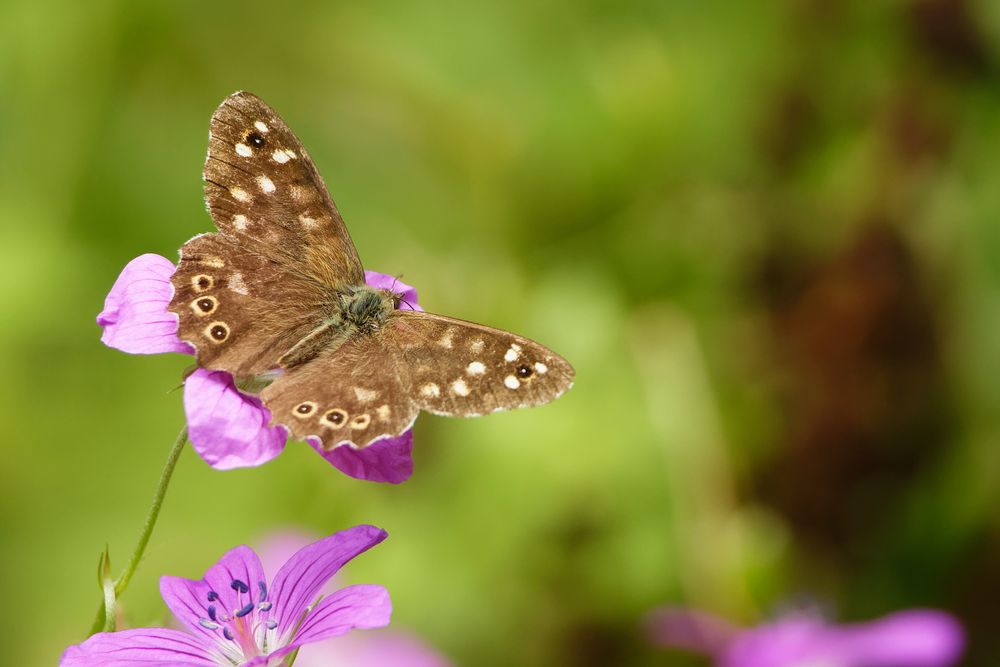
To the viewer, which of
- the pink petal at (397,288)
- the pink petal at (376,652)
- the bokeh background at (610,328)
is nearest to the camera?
the pink petal at (397,288)

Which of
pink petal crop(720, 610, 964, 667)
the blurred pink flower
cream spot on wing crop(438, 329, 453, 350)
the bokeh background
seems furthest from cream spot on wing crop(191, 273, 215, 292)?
the bokeh background

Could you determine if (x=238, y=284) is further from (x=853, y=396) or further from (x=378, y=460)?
(x=853, y=396)

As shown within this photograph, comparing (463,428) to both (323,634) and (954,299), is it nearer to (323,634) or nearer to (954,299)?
(954,299)

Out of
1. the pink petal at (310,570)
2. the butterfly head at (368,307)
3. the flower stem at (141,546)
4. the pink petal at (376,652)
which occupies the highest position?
the butterfly head at (368,307)

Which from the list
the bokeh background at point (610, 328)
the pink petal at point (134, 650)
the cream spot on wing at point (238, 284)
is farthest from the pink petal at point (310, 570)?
the bokeh background at point (610, 328)

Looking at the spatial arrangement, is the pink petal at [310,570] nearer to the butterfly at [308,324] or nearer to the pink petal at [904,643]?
the butterfly at [308,324]

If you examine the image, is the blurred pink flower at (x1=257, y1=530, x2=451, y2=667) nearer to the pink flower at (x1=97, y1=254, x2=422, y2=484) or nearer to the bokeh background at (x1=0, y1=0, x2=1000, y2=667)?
the bokeh background at (x1=0, y1=0, x2=1000, y2=667)
